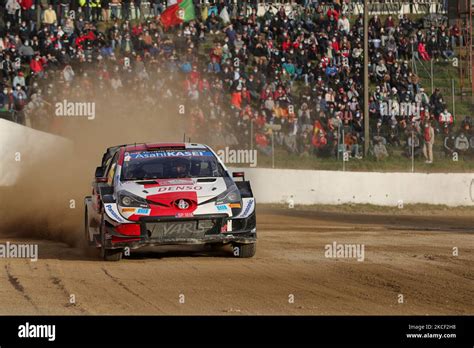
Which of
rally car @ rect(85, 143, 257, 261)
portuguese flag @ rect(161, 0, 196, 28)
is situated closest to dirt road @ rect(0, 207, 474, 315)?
rally car @ rect(85, 143, 257, 261)

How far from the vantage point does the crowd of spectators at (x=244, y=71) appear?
2675cm

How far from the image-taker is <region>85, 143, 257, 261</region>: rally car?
12219mm

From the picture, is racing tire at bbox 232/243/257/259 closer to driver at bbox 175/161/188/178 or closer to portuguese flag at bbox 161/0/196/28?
driver at bbox 175/161/188/178

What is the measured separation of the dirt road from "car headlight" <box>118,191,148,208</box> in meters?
0.70

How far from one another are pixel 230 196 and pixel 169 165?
3.60ft

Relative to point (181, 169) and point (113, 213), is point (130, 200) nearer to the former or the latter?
point (113, 213)

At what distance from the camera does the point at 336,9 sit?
33.4m

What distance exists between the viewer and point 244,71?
1176 inches

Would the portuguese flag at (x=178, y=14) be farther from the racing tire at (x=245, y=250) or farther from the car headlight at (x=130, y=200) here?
the car headlight at (x=130, y=200)

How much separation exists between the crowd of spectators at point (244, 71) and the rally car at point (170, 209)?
13.0 meters

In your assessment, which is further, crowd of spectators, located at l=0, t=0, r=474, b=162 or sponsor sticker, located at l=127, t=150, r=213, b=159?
crowd of spectators, located at l=0, t=0, r=474, b=162

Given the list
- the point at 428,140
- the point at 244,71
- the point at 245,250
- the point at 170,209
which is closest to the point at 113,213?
the point at 170,209
